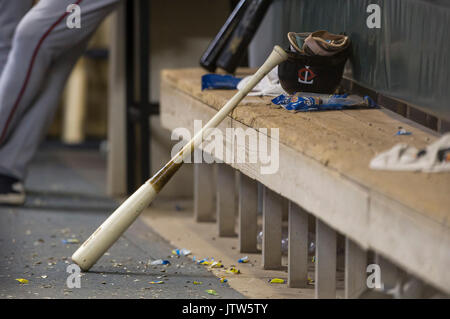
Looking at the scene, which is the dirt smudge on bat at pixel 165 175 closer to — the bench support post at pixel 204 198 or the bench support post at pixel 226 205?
the bench support post at pixel 226 205

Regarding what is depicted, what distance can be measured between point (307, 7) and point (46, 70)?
3.02ft

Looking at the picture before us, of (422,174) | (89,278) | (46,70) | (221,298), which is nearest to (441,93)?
(422,174)

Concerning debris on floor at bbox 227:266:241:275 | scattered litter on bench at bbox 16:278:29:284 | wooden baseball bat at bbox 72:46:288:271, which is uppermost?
wooden baseball bat at bbox 72:46:288:271

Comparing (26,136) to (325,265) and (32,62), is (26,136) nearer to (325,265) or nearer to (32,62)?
(32,62)

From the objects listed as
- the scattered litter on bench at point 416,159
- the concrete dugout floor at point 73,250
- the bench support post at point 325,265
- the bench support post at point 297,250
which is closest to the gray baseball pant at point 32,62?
the concrete dugout floor at point 73,250

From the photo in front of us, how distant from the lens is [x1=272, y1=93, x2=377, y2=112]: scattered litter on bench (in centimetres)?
172

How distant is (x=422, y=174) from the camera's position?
122 centimetres

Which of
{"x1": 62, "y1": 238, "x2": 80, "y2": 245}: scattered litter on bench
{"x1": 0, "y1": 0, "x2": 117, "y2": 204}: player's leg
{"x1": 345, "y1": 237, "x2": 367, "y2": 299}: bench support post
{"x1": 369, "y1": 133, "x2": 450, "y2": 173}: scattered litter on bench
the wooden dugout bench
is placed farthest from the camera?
{"x1": 0, "y1": 0, "x2": 117, "y2": 204}: player's leg

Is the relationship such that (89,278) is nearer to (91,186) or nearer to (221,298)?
(221,298)

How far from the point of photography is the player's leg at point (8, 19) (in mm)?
2629

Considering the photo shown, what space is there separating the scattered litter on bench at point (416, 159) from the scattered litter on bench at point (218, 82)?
82 cm

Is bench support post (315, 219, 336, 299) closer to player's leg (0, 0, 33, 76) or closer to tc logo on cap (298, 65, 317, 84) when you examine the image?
tc logo on cap (298, 65, 317, 84)

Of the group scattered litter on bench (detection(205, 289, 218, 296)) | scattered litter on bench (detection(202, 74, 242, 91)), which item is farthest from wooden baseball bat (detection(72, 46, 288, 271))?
scattered litter on bench (detection(202, 74, 242, 91))

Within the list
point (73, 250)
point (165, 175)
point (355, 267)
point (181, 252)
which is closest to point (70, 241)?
point (73, 250)
